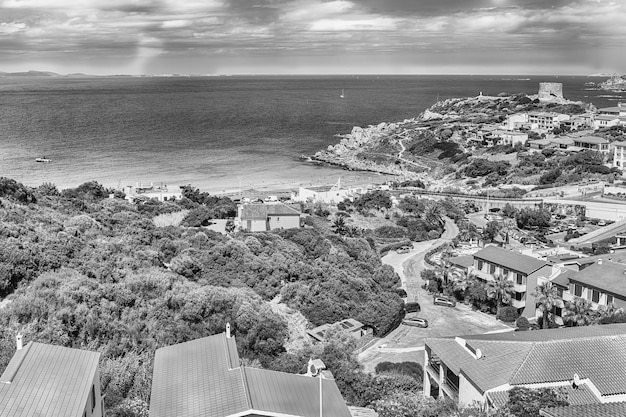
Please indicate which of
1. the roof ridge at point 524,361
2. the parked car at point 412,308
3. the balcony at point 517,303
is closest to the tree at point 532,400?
the roof ridge at point 524,361

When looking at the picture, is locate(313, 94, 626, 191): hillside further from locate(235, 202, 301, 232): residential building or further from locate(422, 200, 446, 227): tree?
locate(235, 202, 301, 232): residential building

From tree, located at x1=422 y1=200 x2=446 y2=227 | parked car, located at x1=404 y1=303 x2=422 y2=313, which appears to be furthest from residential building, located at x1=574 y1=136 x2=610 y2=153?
parked car, located at x1=404 y1=303 x2=422 y2=313

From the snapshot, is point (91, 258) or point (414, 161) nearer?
point (91, 258)

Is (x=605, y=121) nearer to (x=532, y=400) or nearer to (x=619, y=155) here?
→ (x=619, y=155)

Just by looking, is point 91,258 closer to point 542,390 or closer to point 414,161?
point 542,390

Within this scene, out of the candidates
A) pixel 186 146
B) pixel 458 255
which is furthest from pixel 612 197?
pixel 186 146

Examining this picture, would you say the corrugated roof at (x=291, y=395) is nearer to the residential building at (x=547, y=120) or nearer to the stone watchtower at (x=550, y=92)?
the residential building at (x=547, y=120)
